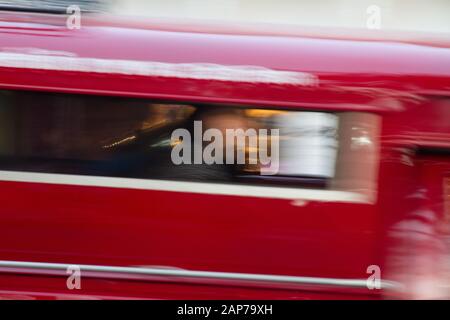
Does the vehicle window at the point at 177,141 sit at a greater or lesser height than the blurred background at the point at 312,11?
lesser

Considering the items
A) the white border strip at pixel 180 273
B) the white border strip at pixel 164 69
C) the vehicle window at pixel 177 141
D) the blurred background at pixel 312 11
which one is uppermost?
the blurred background at pixel 312 11

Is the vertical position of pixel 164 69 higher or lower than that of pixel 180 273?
higher

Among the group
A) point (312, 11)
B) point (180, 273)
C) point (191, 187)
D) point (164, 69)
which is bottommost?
point (180, 273)

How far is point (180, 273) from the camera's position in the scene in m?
3.40

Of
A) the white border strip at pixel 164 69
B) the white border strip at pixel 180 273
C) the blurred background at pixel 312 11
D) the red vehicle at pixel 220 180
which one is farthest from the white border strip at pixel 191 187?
the blurred background at pixel 312 11

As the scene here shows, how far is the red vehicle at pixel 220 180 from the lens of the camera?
336cm

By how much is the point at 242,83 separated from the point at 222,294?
114 centimetres

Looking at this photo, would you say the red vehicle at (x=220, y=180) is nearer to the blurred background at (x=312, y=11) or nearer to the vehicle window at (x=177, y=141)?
the vehicle window at (x=177, y=141)

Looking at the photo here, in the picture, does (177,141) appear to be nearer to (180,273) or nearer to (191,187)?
(191,187)

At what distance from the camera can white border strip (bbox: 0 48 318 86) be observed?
11.1ft

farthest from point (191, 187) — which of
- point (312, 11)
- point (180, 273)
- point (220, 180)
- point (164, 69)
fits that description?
point (312, 11)

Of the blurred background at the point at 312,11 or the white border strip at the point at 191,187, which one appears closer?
the white border strip at the point at 191,187

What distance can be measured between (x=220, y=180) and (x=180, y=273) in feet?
1.79

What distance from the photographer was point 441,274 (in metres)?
3.39
